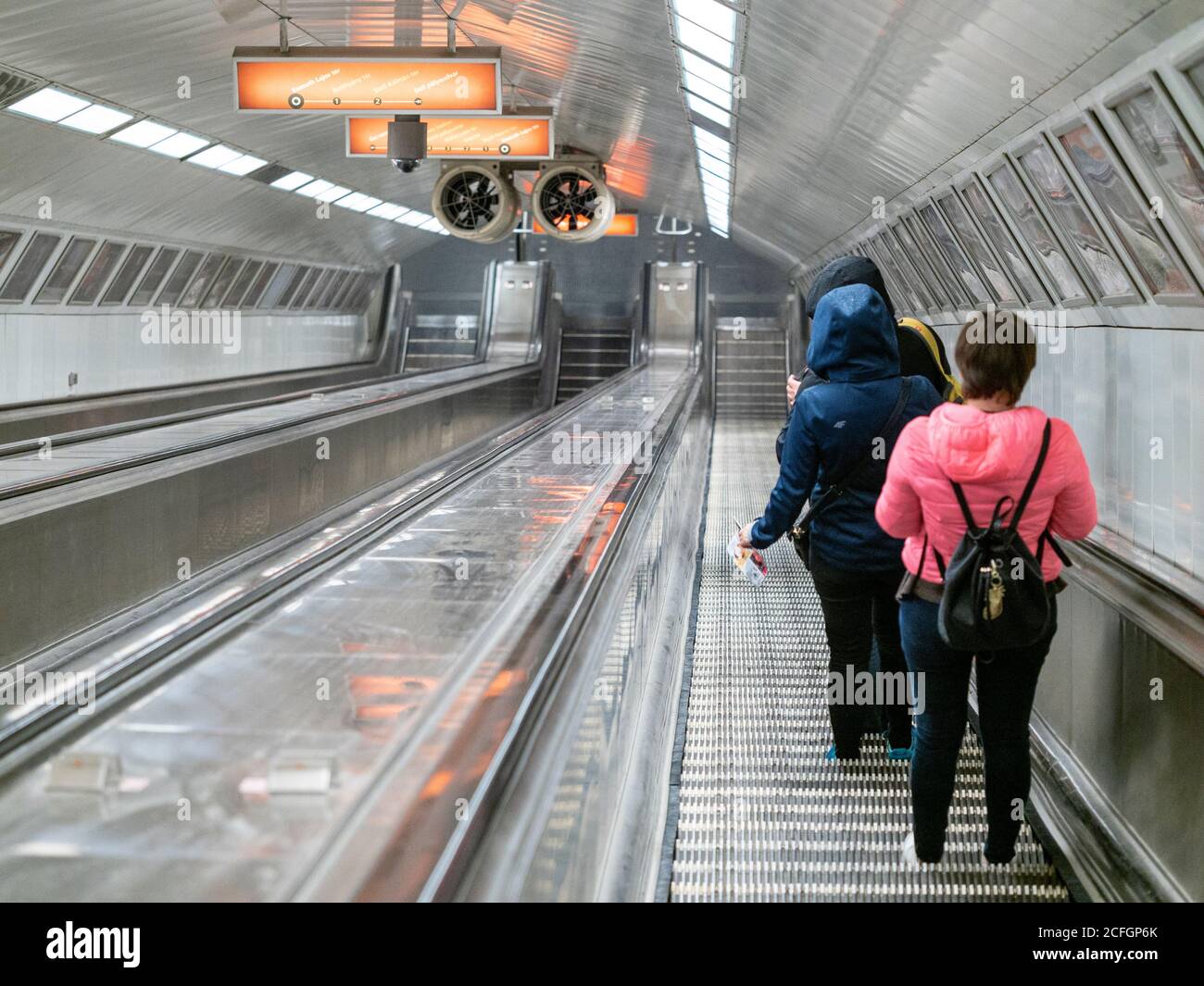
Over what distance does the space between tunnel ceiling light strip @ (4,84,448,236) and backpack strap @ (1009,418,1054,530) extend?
10.1 m

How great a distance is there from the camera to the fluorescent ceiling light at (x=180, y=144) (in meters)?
13.8

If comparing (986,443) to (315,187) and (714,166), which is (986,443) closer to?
(714,166)

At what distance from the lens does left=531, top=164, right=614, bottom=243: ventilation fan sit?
18953 mm

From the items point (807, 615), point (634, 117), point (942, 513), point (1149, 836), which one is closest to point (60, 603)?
point (807, 615)

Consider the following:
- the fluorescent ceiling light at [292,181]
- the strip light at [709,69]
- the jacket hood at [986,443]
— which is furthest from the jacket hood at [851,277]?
the fluorescent ceiling light at [292,181]

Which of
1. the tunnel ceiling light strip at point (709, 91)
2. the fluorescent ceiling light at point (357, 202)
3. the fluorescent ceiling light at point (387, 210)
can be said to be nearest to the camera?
the tunnel ceiling light strip at point (709, 91)

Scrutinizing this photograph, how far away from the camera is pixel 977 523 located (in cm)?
341

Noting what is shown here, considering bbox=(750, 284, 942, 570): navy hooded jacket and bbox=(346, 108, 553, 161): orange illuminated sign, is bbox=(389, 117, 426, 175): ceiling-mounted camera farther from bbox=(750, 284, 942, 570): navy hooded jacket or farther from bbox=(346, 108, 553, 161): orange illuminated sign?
bbox=(750, 284, 942, 570): navy hooded jacket

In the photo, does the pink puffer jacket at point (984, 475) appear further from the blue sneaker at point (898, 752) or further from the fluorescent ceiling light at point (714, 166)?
the fluorescent ceiling light at point (714, 166)

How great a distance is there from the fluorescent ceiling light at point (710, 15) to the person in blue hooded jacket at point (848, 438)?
4753 mm

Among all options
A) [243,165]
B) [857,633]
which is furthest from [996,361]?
[243,165]

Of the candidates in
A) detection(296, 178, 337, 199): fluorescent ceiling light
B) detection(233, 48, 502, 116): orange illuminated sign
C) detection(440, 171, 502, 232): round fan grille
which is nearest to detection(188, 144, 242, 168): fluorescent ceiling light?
detection(296, 178, 337, 199): fluorescent ceiling light

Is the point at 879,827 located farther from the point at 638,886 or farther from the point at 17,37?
the point at 17,37

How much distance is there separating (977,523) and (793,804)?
1486mm
